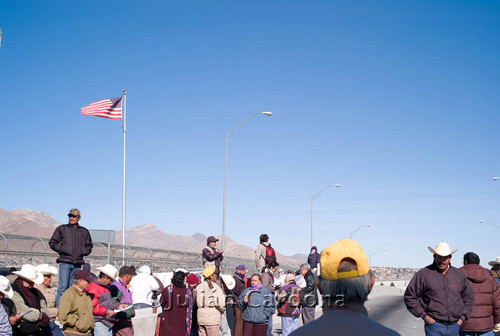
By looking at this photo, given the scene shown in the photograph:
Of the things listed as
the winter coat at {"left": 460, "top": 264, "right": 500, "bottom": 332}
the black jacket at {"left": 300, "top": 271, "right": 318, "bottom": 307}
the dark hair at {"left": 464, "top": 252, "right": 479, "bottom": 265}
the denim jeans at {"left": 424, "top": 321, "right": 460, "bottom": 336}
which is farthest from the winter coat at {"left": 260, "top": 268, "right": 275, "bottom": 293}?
the denim jeans at {"left": 424, "top": 321, "right": 460, "bottom": 336}

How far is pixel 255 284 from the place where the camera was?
12.4 meters

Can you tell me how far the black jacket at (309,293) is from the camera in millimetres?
14531

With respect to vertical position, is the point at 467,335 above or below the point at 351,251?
below

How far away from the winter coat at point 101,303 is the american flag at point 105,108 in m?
17.1

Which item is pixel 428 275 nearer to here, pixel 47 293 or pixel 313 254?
pixel 47 293

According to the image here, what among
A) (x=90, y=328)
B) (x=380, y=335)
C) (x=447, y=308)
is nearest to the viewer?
(x=380, y=335)

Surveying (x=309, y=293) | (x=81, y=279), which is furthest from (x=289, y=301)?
(x=81, y=279)

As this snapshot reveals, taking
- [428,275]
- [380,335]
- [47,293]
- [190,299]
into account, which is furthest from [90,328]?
[380,335]

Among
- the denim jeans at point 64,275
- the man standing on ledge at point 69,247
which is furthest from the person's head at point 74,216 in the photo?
the denim jeans at point 64,275

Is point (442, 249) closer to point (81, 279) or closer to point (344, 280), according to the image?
point (81, 279)

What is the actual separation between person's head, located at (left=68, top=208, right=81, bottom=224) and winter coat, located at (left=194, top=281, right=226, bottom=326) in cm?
272

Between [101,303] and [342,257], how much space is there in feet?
26.8

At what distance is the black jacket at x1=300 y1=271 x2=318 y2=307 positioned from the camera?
14.5m

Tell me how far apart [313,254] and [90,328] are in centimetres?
1342
